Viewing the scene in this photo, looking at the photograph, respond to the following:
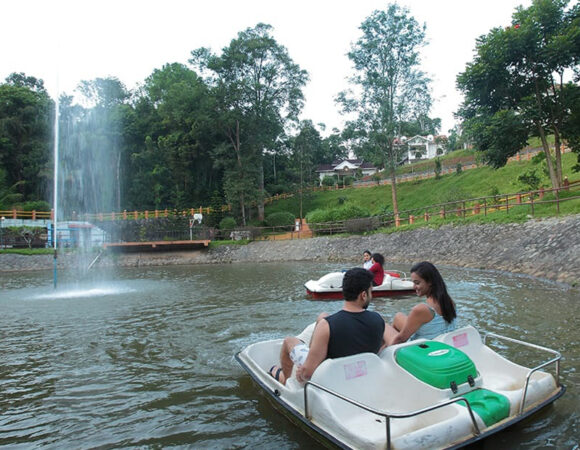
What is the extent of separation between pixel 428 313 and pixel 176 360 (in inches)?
168

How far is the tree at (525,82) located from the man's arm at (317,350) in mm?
22430

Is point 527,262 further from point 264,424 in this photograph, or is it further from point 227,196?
point 227,196

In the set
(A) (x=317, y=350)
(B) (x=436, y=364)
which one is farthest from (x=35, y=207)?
(B) (x=436, y=364)

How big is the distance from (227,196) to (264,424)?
3859 centimetres

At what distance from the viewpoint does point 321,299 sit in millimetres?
12047

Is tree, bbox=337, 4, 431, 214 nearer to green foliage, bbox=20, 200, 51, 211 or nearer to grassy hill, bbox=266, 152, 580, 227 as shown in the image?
grassy hill, bbox=266, 152, 580, 227

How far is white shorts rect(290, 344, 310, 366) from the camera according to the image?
14.1 ft

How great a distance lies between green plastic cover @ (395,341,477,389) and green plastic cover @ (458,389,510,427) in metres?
0.15

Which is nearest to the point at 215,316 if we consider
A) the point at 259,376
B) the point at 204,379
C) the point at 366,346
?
the point at 204,379

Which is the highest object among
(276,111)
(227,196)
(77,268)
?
(276,111)

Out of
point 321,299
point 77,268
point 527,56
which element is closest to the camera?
point 321,299

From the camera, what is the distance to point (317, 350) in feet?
12.8

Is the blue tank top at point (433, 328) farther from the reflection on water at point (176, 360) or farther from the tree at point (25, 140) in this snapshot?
the tree at point (25, 140)

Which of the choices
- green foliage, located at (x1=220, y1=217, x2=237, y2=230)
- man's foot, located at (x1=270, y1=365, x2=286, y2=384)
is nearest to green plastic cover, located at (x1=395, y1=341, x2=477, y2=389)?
man's foot, located at (x1=270, y1=365, x2=286, y2=384)
